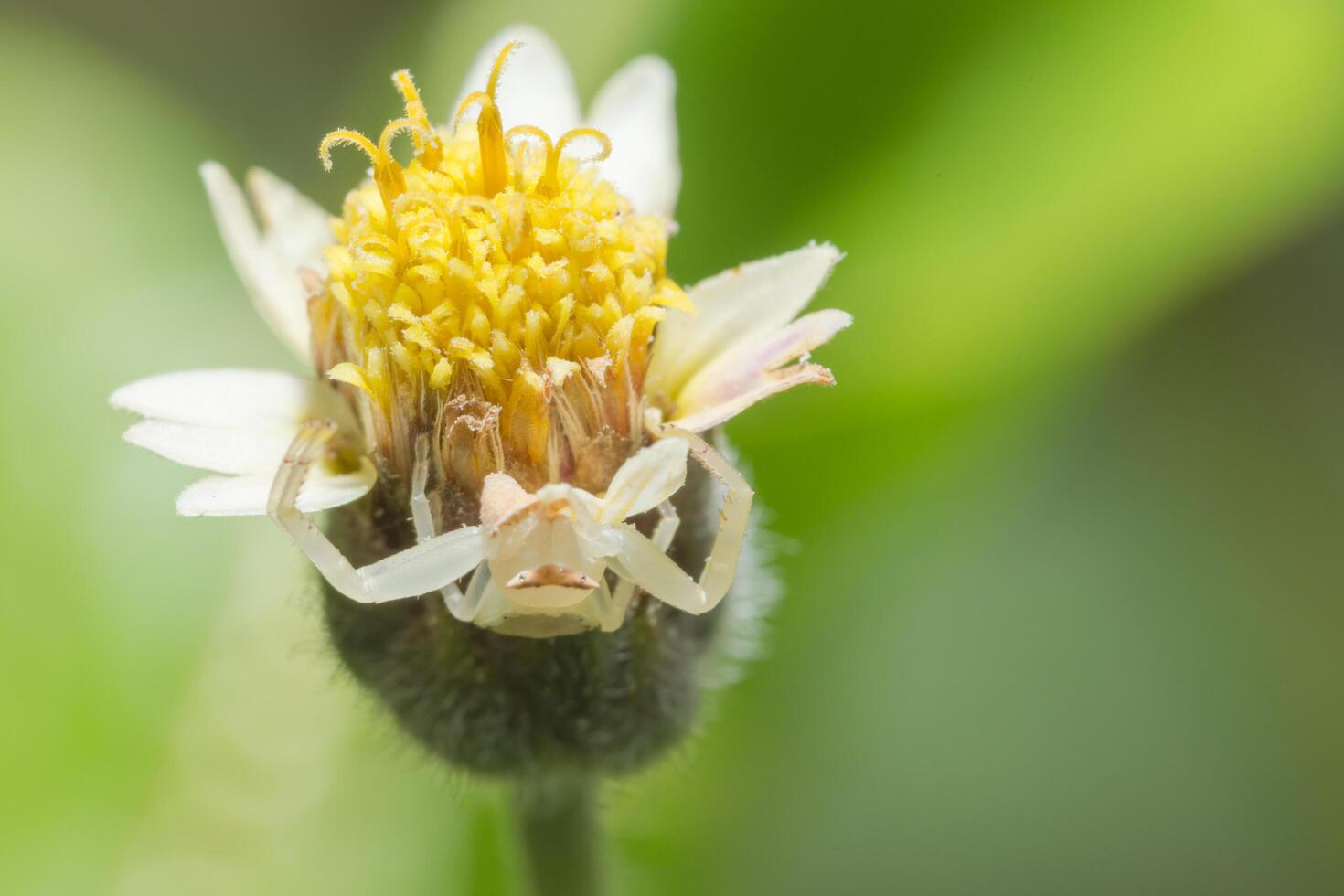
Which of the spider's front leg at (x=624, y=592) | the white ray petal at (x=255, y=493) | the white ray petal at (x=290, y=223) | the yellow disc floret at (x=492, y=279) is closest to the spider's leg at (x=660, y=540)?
the spider's front leg at (x=624, y=592)

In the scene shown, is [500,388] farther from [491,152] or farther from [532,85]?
[532,85]

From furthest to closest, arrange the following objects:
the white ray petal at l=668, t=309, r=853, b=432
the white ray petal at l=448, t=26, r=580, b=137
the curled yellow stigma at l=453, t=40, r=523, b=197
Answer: the white ray petal at l=448, t=26, r=580, b=137 < the curled yellow stigma at l=453, t=40, r=523, b=197 < the white ray petal at l=668, t=309, r=853, b=432

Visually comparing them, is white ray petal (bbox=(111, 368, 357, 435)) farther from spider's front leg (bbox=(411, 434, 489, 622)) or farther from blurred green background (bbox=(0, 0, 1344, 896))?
blurred green background (bbox=(0, 0, 1344, 896))

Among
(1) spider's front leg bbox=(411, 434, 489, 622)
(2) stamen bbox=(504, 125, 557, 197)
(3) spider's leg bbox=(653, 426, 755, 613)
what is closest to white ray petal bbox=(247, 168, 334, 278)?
(2) stamen bbox=(504, 125, 557, 197)

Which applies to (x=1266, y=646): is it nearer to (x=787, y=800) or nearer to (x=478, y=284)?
(x=787, y=800)

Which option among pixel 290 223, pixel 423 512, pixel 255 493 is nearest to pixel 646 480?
pixel 423 512

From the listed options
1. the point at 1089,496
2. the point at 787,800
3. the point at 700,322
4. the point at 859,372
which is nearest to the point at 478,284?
the point at 700,322
